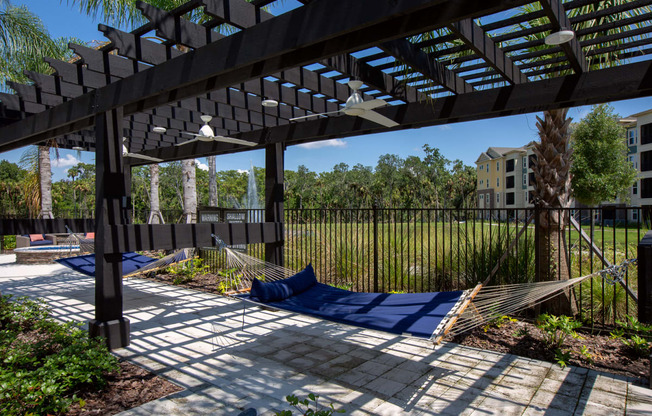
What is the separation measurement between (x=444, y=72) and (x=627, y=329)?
10.2ft

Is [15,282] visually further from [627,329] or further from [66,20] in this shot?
[627,329]

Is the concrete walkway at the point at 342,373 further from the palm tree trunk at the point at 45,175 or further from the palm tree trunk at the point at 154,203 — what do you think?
the palm tree trunk at the point at 45,175

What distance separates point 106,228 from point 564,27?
415 cm

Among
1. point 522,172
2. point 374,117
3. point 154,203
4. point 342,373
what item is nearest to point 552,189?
point 374,117

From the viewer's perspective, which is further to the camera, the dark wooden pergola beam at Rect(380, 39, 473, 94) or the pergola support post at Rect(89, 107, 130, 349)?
the pergola support post at Rect(89, 107, 130, 349)

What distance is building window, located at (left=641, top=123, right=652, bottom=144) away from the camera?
79.5 ft

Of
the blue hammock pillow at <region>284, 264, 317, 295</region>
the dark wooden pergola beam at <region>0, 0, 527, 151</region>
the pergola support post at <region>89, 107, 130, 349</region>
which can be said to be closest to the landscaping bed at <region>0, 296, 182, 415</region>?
the pergola support post at <region>89, 107, 130, 349</region>

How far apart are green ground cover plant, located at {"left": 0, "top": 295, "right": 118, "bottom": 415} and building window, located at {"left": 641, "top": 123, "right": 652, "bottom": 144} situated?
3073 cm

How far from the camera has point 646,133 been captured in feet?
80.3

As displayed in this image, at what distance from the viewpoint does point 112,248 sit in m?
3.81

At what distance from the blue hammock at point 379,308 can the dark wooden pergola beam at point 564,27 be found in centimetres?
208

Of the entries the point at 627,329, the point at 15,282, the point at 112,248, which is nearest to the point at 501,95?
the point at 627,329

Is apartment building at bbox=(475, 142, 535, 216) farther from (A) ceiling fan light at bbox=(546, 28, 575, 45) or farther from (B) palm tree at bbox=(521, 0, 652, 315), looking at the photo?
(A) ceiling fan light at bbox=(546, 28, 575, 45)

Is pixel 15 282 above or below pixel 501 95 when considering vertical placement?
below
